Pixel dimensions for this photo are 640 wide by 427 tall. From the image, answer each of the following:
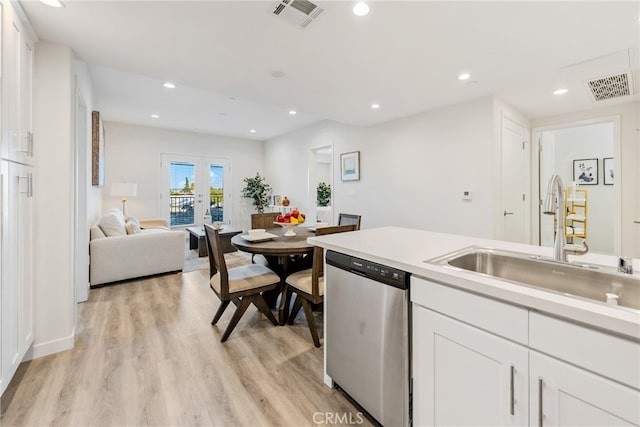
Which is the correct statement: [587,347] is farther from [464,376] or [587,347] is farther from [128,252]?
[128,252]

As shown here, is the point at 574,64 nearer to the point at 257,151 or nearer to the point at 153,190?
the point at 257,151

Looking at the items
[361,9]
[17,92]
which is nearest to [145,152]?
[17,92]

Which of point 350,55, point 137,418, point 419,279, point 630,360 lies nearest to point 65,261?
point 137,418

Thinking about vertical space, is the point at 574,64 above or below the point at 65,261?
above

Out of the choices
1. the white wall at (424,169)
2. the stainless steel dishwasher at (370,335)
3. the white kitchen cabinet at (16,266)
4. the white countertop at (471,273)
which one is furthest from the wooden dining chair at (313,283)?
the white wall at (424,169)

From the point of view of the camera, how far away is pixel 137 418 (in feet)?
4.74

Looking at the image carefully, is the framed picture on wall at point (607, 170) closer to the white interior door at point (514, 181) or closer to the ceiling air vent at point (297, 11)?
the white interior door at point (514, 181)

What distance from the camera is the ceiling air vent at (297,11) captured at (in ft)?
5.59

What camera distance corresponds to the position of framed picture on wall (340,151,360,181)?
4.88 meters

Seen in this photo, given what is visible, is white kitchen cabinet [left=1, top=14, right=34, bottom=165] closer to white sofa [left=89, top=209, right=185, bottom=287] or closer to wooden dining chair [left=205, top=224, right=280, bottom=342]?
wooden dining chair [left=205, top=224, right=280, bottom=342]

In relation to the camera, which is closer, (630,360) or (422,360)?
(630,360)

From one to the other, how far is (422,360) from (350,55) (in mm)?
2313

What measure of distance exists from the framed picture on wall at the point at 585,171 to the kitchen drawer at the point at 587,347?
672cm

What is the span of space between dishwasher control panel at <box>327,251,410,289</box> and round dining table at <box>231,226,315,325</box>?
2.20 ft
